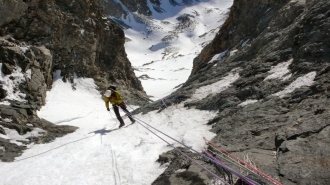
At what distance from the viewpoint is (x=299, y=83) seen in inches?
286

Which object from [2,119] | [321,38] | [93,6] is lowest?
[2,119]

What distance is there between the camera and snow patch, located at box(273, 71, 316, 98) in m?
7.02

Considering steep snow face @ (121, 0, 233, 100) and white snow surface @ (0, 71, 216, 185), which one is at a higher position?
steep snow face @ (121, 0, 233, 100)

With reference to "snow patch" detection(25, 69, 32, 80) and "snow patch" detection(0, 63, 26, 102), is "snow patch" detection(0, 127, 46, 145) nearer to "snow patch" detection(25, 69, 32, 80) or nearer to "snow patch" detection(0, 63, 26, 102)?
"snow patch" detection(0, 63, 26, 102)

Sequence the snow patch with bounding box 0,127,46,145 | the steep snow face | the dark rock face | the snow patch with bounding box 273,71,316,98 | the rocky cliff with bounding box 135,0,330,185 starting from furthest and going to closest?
1. the steep snow face
2. the snow patch with bounding box 0,127,46,145
3. the snow patch with bounding box 273,71,316,98
4. the dark rock face
5. the rocky cliff with bounding box 135,0,330,185

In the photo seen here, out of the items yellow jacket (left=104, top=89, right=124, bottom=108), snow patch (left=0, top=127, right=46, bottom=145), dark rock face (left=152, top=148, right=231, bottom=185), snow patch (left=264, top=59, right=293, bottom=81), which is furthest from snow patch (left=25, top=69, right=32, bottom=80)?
snow patch (left=264, top=59, right=293, bottom=81)

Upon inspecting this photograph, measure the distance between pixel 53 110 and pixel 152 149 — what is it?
1110 cm

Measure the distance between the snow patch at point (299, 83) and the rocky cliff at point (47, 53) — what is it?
8.36 m

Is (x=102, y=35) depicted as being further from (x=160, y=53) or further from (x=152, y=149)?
(x=160, y=53)

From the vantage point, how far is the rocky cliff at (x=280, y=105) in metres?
3.98

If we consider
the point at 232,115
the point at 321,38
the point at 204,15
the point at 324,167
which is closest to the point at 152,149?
the point at 232,115

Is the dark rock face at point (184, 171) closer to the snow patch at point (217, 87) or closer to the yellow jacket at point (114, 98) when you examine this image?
the yellow jacket at point (114, 98)

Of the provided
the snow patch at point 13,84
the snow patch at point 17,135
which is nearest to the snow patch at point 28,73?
the snow patch at point 13,84

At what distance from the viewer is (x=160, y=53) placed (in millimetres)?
128750
